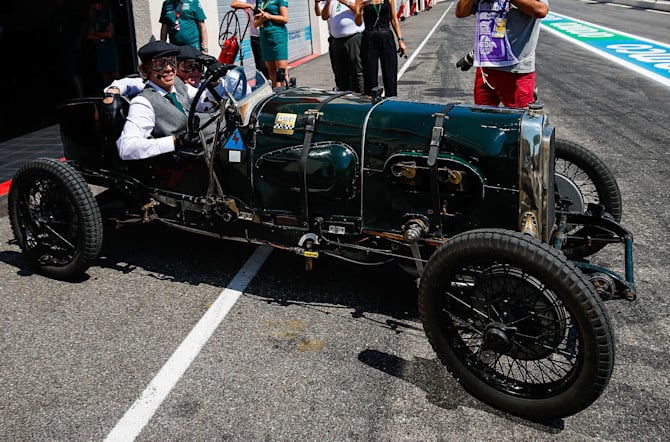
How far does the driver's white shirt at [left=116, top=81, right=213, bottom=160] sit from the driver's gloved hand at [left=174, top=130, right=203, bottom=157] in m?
0.05

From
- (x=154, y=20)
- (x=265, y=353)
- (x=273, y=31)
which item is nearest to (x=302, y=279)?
(x=265, y=353)

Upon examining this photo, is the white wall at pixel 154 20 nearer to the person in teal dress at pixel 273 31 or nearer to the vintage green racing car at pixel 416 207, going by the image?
the person in teal dress at pixel 273 31

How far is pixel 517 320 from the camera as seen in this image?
2758mm

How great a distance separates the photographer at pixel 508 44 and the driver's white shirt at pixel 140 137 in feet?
8.24

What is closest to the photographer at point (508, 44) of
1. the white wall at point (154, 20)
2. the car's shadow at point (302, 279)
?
the car's shadow at point (302, 279)

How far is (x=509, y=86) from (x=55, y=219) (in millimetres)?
3513

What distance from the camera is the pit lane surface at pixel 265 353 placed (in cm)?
271

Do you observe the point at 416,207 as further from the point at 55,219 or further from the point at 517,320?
the point at 55,219

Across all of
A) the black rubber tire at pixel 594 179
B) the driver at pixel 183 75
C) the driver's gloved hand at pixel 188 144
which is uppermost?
the driver at pixel 183 75

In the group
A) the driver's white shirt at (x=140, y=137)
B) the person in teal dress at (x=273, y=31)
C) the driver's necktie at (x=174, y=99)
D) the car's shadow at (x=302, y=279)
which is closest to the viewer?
the car's shadow at (x=302, y=279)

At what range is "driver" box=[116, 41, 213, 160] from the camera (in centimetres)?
387

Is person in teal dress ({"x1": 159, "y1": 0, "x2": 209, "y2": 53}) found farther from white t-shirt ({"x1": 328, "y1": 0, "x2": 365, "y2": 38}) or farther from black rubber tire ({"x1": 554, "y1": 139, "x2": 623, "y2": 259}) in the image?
black rubber tire ({"x1": 554, "y1": 139, "x2": 623, "y2": 259})

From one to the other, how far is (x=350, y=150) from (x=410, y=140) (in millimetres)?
354

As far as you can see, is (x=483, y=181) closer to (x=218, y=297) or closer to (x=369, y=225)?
(x=369, y=225)
